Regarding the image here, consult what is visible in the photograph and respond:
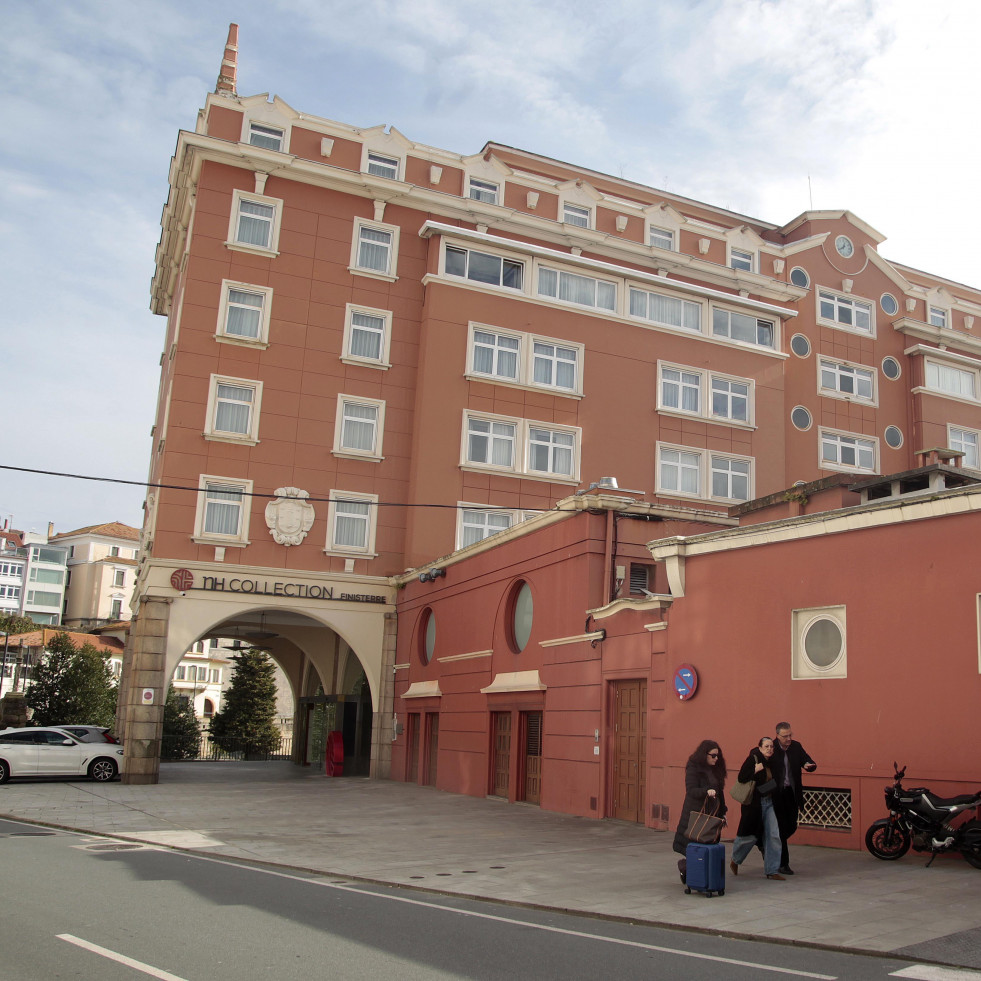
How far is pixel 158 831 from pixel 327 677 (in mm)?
21708

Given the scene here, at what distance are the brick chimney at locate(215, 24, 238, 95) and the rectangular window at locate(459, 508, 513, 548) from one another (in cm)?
1733

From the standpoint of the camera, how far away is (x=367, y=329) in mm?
31141

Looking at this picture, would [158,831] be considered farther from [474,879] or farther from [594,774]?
[594,774]

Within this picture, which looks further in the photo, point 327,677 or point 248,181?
point 327,677

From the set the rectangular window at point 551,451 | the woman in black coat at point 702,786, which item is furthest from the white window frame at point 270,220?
the woman in black coat at point 702,786

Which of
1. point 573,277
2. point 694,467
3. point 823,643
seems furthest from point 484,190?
point 823,643

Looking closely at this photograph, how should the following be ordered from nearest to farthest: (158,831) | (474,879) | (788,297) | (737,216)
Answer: (474,879) → (158,831) → (788,297) → (737,216)

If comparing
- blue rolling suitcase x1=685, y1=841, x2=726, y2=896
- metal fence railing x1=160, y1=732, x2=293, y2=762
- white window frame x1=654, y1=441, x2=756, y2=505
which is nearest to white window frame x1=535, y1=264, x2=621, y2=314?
white window frame x1=654, y1=441, x2=756, y2=505

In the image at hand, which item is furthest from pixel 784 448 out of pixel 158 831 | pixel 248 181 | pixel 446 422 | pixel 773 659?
pixel 158 831

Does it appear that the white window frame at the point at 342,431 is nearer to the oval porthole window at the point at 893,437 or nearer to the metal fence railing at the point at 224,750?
the oval porthole window at the point at 893,437

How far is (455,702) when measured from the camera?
25.4 m

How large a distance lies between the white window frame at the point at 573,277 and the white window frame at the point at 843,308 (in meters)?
8.84

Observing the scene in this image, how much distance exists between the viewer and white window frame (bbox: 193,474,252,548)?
93.0 feet

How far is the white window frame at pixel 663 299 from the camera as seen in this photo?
110 ft
